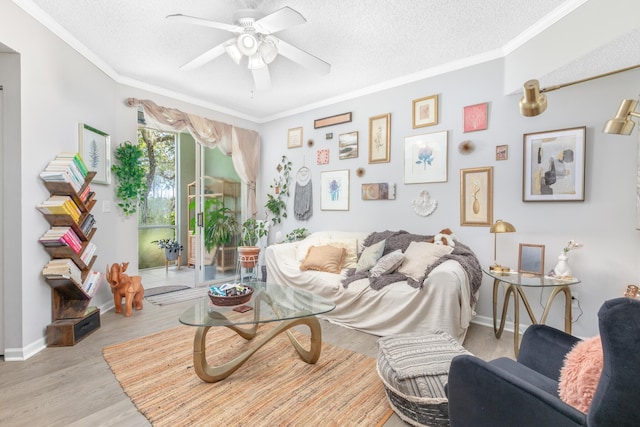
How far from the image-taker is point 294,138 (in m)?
4.71

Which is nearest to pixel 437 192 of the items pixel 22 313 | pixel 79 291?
pixel 79 291

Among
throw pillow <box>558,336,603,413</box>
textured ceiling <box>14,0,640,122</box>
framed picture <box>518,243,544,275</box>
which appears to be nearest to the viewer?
throw pillow <box>558,336,603,413</box>

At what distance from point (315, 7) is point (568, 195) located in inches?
102

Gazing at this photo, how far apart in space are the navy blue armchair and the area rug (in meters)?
0.70

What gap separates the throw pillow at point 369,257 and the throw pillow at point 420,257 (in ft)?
1.06

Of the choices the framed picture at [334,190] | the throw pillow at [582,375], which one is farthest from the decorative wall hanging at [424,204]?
the throw pillow at [582,375]

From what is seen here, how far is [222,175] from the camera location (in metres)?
4.88

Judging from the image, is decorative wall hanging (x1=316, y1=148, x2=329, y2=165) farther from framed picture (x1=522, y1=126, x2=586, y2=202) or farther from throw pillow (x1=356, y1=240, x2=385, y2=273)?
framed picture (x1=522, y1=126, x2=586, y2=202)

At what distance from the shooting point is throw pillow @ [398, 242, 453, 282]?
109 inches

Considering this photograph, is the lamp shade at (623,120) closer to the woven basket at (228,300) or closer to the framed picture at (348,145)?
the woven basket at (228,300)

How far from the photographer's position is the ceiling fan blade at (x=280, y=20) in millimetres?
1926

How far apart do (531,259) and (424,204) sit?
112cm

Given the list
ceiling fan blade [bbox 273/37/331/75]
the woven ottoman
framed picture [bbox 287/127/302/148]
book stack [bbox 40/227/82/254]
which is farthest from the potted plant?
the woven ottoman

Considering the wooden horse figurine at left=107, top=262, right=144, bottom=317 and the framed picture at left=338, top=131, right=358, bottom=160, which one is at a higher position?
the framed picture at left=338, top=131, right=358, bottom=160
